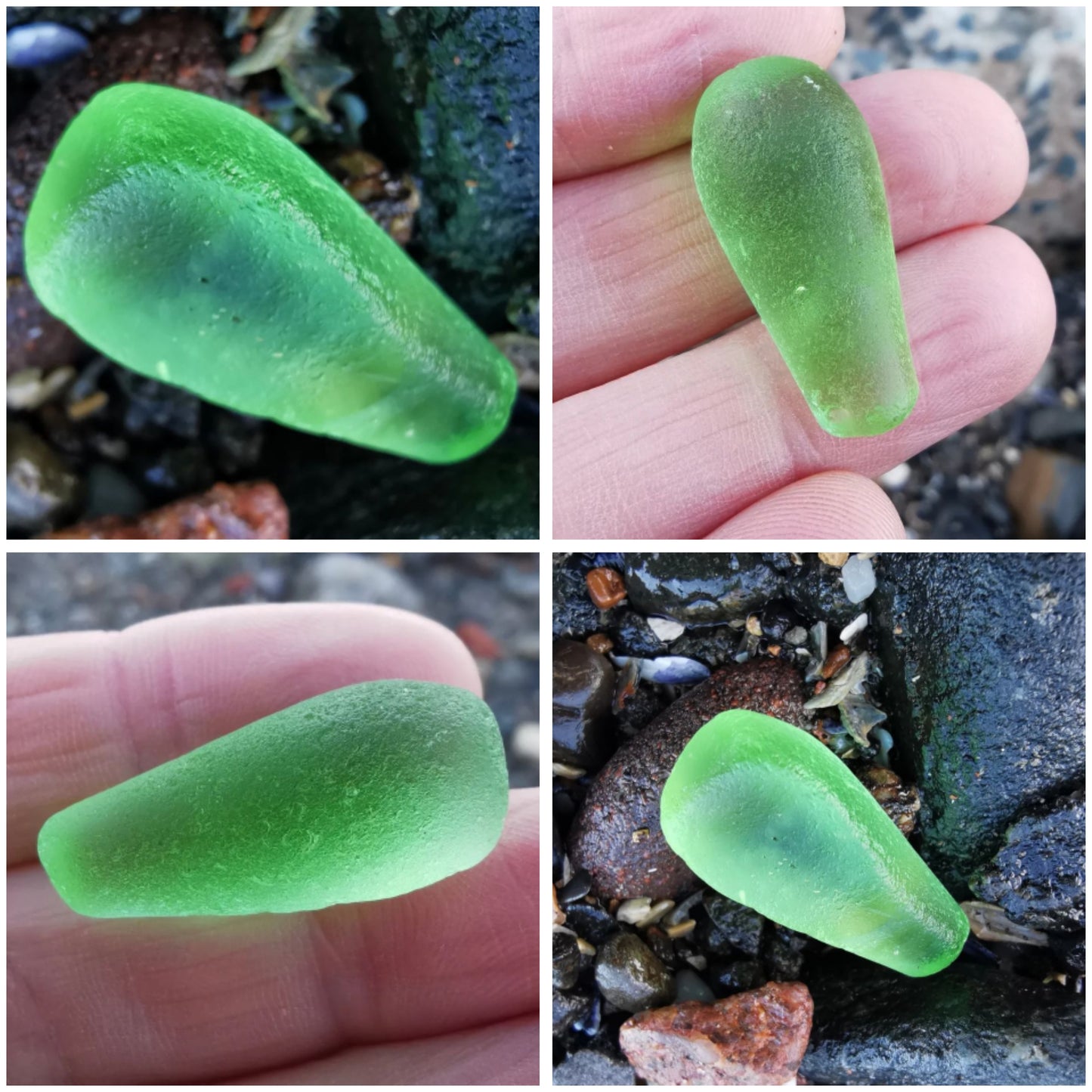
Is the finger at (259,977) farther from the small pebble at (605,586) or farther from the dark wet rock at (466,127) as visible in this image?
the dark wet rock at (466,127)

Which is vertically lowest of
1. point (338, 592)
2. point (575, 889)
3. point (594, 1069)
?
point (594, 1069)

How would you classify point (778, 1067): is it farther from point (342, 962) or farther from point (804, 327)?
point (804, 327)

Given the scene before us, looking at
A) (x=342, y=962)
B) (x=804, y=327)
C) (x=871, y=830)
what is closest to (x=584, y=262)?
(x=804, y=327)

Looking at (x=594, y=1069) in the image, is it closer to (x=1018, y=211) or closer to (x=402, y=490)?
(x=402, y=490)

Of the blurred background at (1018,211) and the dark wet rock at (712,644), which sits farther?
the blurred background at (1018,211)

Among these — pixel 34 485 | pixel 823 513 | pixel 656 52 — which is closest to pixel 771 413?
pixel 823 513

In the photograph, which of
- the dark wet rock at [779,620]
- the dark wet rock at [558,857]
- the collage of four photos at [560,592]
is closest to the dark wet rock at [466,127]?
the collage of four photos at [560,592]
